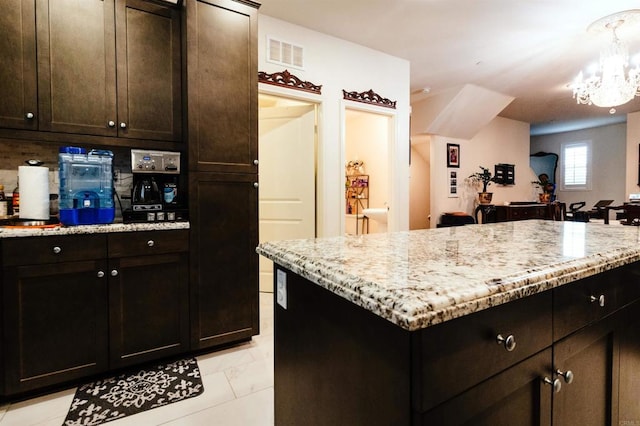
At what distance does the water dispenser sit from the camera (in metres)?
1.97

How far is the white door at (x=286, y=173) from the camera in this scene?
360 cm

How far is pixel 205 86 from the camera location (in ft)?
7.30

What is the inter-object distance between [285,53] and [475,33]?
212 cm

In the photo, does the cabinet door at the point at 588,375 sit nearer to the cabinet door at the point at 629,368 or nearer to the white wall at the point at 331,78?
the cabinet door at the point at 629,368

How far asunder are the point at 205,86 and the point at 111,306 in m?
1.51

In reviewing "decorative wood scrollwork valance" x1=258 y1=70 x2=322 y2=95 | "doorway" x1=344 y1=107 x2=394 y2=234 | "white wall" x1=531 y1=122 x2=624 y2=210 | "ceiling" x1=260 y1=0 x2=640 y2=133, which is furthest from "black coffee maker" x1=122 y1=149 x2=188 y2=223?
"white wall" x1=531 y1=122 x2=624 y2=210

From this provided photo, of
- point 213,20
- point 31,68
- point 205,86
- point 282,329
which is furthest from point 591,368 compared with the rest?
point 31,68

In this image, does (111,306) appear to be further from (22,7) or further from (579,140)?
(579,140)

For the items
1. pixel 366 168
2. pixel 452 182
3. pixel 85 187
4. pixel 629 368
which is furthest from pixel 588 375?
pixel 452 182

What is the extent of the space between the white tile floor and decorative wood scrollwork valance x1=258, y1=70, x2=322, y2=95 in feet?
8.17

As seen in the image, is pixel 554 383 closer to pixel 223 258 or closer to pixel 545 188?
pixel 223 258

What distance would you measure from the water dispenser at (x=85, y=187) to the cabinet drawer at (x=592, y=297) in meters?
2.30

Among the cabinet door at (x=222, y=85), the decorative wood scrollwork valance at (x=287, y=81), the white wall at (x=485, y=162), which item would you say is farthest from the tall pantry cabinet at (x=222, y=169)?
the white wall at (x=485, y=162)

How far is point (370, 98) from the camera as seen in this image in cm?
391
